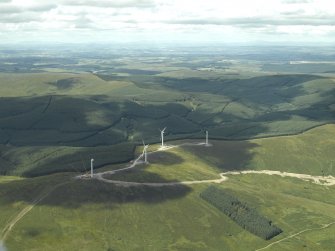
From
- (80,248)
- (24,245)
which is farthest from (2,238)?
(80,248)

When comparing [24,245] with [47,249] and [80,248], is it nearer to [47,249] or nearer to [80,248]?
[47,249]

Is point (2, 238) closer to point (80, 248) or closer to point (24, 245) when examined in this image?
point (24, 245)

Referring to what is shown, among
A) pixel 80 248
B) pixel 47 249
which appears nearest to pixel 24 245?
pixel 47 249

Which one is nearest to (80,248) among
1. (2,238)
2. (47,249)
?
(47,249)

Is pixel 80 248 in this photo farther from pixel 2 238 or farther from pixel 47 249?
pixel 2 238
